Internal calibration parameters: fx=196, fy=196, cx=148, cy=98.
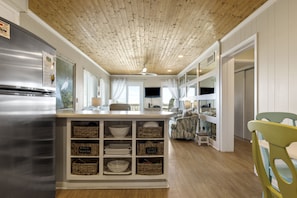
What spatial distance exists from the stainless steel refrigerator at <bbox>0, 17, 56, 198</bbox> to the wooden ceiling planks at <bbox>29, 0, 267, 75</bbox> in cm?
144

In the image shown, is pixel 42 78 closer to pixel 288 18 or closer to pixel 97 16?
pixel 97 16

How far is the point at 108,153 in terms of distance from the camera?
8.71 feet

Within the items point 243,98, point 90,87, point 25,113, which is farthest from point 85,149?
point 243,98

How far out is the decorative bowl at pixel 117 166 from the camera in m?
2.64

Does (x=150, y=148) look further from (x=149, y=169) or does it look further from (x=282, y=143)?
(x=282, y=143)

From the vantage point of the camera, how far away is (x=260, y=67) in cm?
305

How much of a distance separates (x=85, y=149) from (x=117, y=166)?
1.59 ft

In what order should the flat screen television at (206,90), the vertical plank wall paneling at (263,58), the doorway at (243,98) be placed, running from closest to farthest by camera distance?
the vertical plank wall paneling at (263,58)
the flat screen television at (206,90)
the doorway at (243,98)

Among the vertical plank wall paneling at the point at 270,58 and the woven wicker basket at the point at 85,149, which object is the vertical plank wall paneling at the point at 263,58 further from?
the woven wicker basket at the point at 85,149

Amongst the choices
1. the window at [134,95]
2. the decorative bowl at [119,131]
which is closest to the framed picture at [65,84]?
the decorative bowl at [119,131]

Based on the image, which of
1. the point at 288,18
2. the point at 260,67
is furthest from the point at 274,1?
the point at 260,67

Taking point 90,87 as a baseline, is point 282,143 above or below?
below

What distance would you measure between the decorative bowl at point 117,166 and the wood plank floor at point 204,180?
0.26m

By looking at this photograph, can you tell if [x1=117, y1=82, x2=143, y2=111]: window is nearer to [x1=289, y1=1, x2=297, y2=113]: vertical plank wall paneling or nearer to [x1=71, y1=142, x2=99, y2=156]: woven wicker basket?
[x1=71, y1=142, x2=99, y2=156]: woven wicker basket
